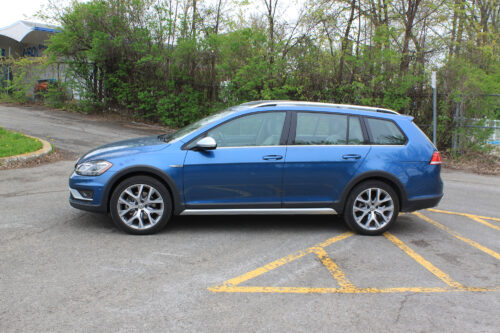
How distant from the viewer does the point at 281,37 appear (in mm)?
16672

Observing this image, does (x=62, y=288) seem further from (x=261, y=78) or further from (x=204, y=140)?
(x=261, y=78)

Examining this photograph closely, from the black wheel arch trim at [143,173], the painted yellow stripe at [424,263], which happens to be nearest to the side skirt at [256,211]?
the black wheel arch trim at [143,173]

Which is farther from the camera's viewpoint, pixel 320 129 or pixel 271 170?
pixel 320 129

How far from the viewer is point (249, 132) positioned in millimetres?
5586

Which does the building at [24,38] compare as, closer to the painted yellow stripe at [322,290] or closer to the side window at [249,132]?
the side window at [249,132]

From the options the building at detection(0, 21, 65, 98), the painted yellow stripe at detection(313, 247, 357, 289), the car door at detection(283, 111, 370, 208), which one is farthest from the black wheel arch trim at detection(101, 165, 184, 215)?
the building at detection(0, 21, 65, 98)

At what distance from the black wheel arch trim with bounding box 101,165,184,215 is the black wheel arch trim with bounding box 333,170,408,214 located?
2022 mm

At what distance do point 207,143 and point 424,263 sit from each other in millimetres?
2836

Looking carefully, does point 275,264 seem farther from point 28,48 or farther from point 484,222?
point 28,48

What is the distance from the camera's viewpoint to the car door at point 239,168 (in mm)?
5395

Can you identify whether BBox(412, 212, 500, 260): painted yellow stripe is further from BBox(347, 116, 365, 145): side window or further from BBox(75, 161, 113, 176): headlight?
BBox(75, 161, 113, 176): headlight

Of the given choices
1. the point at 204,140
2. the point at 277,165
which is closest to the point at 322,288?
the point at 277,165

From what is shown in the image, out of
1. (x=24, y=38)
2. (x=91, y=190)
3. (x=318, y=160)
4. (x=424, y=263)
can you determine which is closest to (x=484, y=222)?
(x=424, y=263)

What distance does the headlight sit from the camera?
5.33 metres
